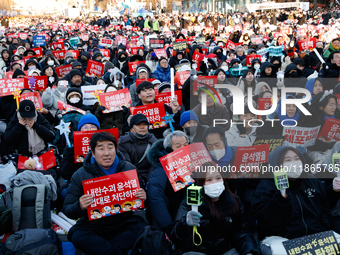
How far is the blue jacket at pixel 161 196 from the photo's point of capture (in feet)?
9.89

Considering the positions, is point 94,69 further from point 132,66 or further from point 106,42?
point 106,42

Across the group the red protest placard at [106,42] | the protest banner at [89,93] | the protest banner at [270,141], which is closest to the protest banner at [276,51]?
the protest banner at [89,93]

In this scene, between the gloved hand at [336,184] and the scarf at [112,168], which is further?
the scarf at [112,168]

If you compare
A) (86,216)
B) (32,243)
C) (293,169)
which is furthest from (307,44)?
(32,243)

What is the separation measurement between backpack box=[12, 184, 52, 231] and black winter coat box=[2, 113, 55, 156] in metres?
1.46

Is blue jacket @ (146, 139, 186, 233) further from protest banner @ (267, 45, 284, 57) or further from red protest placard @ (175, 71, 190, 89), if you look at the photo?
protest banner @ (267, 45, 284, 57)

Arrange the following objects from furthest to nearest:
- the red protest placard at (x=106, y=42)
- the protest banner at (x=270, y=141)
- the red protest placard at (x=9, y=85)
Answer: the red protest placard at (x=106, y=42), the red protest placard at (x=9, y=85), the protest banner at (x=270, y=141)

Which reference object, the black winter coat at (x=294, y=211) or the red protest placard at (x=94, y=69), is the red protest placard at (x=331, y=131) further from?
the red protest placard at (x=94, y=69)

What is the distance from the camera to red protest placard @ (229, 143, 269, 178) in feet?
11.0

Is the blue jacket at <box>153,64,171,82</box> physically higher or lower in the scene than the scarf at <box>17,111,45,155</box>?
higher

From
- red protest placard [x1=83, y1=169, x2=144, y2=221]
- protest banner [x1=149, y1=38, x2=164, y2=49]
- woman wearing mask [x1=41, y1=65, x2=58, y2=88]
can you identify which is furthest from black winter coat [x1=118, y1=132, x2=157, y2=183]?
protest banner [x1=149, y1=38, x2=164, y2=49]

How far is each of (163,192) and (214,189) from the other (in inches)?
26.0

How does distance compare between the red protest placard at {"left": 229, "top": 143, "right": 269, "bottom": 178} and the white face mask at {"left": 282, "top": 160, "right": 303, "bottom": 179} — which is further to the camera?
the red protest placard at {"left": 229, "top": 143, "right": 269, "bottom": 178}

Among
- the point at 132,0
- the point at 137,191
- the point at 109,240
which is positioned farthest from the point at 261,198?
the point at 132,0
